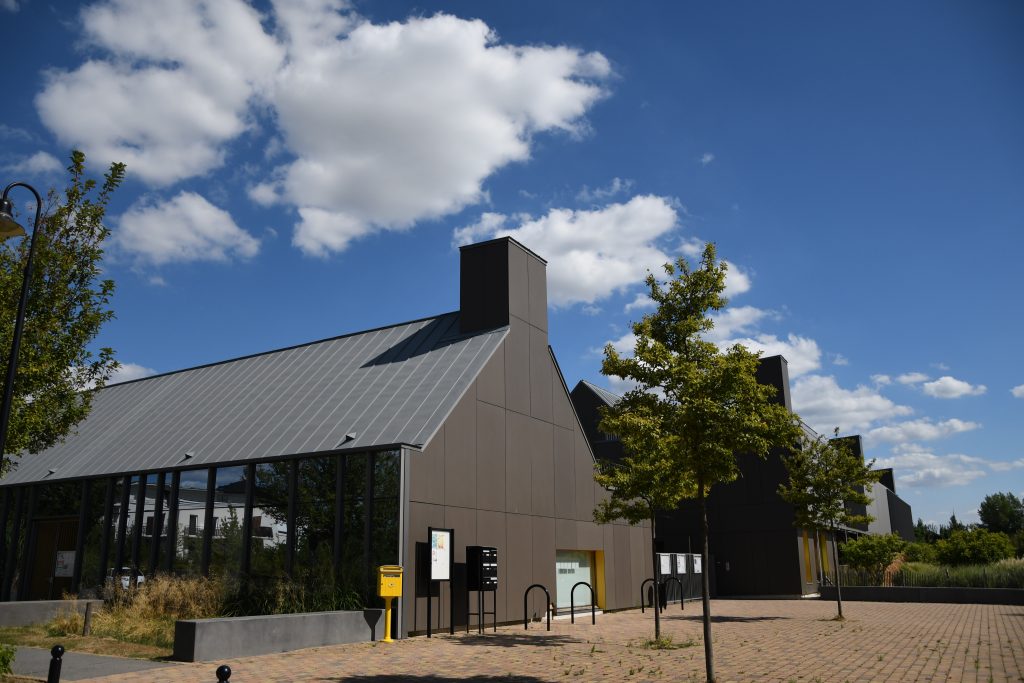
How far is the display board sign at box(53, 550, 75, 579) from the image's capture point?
74.4 ft

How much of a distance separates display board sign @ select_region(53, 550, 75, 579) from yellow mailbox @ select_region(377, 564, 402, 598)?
40.2ft

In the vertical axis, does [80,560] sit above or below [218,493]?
below

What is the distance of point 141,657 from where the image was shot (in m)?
12.7

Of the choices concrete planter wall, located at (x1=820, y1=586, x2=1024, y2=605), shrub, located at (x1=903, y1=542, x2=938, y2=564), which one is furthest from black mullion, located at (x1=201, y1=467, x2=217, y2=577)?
shrub, located at (x1=903, y1=542, x2=938, y2=564)

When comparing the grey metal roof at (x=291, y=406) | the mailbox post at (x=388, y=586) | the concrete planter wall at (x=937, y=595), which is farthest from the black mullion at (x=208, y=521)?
the concrete planter wall at (x=937, y=595)

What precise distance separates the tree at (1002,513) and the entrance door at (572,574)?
62336 millimetres

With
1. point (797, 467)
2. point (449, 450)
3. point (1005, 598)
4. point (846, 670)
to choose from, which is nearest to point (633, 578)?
point (797, 467)

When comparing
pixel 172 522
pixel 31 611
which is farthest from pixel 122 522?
pixel 31 611

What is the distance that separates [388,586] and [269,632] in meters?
2.61

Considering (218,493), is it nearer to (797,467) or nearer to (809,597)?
(797,467)

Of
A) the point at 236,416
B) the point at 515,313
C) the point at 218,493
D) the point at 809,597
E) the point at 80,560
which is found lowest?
the point at 809,597

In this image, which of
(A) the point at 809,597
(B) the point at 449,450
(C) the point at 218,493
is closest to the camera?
(B) the point at 449,450

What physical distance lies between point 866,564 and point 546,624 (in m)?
17.3

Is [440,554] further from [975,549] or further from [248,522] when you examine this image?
[975,549]
